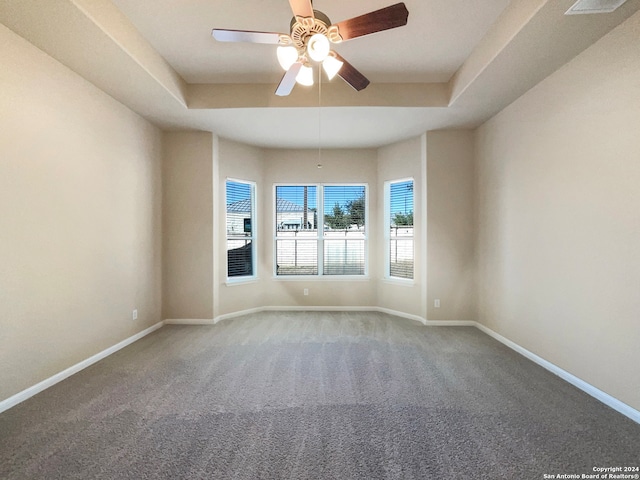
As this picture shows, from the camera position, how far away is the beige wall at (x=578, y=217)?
2.11 metres

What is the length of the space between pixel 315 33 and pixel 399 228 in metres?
3.43

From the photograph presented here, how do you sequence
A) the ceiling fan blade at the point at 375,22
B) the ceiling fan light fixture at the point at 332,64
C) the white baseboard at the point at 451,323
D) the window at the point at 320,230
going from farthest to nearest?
1. the window at the point at 320,230
2. the white baseboard at the point at 451,323
3. the ceiling fan light fixture at the point at 332,64
4. the ceiling fan blade at the point at 375,22

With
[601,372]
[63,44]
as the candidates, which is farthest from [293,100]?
[601,372]

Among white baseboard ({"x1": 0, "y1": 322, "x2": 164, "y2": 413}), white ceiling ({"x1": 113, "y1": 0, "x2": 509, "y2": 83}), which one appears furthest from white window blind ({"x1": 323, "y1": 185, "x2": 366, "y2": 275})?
white baseboard ({"x1": 0, "y1": 322, "x2": 164, "y2": 413})

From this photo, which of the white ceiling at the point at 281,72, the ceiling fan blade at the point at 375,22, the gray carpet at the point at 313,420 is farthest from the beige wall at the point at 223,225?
the ceiling fan blade at the point at 375,22

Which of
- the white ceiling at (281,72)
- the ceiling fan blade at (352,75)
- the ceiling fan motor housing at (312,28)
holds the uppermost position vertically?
the white ceiling at (281,72)

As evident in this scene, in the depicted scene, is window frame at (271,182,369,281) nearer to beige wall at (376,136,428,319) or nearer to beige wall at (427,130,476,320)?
beige wall at (376,136,428,319)

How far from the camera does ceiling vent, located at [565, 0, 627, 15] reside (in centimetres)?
183

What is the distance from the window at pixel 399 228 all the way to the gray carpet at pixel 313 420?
1.77 meters

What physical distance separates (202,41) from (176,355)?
10.6 ft

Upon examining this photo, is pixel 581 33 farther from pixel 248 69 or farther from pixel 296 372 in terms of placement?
pixel 296 372

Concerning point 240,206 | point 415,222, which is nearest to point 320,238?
point 240,206

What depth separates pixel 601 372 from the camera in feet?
7.56

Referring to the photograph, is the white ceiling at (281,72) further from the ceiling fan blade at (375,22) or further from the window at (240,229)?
the window at (240,229)
